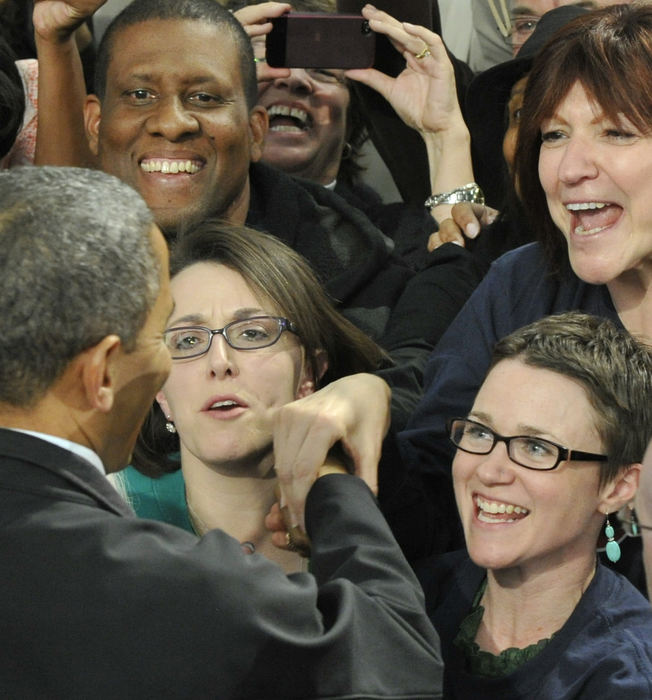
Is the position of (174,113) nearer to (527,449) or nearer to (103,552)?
(527,449)

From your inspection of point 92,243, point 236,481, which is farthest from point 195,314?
point 92,243

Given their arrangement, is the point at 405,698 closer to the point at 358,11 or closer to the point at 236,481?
the point at 236,481

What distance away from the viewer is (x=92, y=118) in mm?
3246

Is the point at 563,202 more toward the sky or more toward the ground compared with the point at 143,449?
more toward the sky

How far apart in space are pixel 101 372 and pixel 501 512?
2.64 ft

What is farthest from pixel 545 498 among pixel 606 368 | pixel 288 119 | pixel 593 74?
pixel 288 119

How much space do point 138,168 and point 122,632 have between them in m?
1.71

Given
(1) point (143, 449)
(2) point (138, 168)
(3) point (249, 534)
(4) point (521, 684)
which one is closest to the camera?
(4) point (521, 684)

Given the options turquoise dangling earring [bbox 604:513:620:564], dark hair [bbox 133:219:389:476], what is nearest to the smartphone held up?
dark hair [bbox 133:219:389:476]

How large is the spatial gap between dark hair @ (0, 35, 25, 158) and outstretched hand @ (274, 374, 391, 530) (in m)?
1.12

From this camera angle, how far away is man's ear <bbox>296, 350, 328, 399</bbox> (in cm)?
254

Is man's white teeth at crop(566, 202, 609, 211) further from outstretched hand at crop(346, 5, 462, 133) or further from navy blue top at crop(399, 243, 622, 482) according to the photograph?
outstretched hand at crop(346, 5, 462, 133)

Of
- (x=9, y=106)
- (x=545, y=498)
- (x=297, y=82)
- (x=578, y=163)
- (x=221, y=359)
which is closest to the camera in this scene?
(x=545, y=498)

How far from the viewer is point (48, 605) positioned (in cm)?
159
